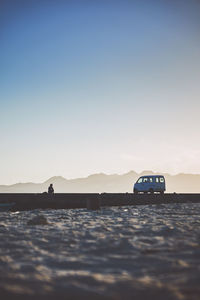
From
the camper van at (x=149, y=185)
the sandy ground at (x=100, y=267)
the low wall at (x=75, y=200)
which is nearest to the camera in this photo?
the sandy ground at (x=100, y=267)

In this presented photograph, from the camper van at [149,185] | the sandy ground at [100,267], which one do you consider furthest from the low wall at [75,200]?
the sandy ground at [100,267]

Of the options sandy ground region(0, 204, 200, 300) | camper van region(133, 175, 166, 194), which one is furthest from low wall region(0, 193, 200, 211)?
sandy ground region(0, 204, 200, 300)

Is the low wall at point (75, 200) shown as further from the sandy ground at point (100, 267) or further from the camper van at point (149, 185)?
the sandy ground at point (100, 267)

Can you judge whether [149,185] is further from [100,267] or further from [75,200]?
[100,267]

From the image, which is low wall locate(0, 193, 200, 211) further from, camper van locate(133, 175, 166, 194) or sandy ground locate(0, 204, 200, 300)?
sandy ground locate(0, 204, 200, 300)

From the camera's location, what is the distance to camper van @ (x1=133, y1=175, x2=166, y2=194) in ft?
123

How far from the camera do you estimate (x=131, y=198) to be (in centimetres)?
2869

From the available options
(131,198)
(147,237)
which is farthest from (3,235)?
(131,198)

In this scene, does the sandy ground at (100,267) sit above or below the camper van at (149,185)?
below

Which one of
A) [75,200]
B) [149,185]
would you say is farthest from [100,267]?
[149,185]

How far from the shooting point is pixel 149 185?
37.4m

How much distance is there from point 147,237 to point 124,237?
24.1 inches

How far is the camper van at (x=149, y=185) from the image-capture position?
37375 millimetres

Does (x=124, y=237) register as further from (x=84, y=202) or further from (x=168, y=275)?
(x=84, y=202)
